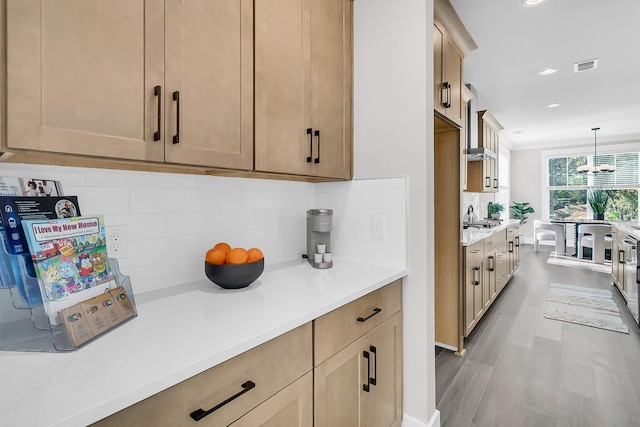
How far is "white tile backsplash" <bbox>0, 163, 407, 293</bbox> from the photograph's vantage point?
114cm

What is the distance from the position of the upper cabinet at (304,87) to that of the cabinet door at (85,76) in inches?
16.1

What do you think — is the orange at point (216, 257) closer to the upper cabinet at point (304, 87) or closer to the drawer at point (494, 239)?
the upper cabinet at point (304, 87)

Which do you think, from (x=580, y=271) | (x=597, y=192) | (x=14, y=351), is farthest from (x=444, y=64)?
(x=597, y=192)

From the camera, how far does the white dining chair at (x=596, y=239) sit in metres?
5.75

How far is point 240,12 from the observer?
119cm

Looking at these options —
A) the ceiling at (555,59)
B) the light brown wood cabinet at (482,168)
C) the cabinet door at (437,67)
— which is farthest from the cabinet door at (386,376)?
the light brown wood cabinet at (482,168)

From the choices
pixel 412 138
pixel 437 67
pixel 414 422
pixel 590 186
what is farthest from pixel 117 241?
pixel 590 186

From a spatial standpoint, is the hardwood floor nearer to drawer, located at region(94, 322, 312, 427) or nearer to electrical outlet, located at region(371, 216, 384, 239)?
electrical outlet, located at region(371, 216, 384, 239)

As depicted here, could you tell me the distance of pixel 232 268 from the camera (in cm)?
122

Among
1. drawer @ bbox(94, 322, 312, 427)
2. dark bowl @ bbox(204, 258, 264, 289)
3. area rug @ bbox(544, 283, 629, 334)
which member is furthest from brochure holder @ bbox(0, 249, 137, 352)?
area rug @ bbox(544, 283, 629, 334)

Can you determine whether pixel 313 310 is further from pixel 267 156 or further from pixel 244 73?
pixel 244 73

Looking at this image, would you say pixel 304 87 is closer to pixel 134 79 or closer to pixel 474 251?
pixel 134 79

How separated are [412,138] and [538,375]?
199 centimetres

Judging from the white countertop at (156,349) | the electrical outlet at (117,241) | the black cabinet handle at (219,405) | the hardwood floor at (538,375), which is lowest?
the hardwood floor at (538,375)
